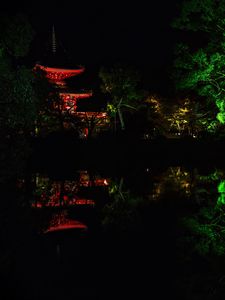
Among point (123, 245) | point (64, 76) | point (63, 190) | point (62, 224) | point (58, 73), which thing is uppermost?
point (58, 73)

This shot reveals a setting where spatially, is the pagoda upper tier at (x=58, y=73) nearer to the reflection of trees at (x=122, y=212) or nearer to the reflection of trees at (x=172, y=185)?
the reflection of trees at (x=172, y=185)

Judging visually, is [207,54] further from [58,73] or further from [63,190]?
[58,73]

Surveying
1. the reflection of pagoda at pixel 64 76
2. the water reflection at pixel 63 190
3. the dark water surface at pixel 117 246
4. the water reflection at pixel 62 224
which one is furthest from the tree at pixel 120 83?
the water reflection at pixel 62 224

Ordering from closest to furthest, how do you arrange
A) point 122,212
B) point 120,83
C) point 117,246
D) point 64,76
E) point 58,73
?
point 117,246
point 122,212
point 120,83
point 58,73
point 64,76

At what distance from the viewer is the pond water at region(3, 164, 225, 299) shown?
17.4ft

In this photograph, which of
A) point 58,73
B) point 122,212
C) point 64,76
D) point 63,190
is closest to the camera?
point 122,212

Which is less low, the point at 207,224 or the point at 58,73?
the point at 58,73

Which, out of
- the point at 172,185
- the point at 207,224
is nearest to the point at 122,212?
the point at 207,224

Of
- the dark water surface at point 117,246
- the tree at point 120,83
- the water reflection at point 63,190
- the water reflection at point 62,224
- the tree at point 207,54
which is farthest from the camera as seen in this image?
the tree at point 120,83

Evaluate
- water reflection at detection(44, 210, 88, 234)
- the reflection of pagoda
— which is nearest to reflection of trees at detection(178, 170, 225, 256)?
water reflection at detection(44, 210, 88, 234)

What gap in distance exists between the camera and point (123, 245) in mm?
7359

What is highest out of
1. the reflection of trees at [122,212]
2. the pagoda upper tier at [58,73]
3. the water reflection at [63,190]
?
the pagoda upper tier at [58,73]

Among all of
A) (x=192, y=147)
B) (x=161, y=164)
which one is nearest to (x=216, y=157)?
(x=192, y=147)

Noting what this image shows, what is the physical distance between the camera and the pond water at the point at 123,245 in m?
5.32
